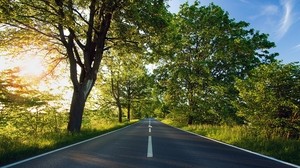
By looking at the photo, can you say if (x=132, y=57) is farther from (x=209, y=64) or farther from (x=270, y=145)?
(x=270, y=145)

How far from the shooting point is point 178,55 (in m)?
28.4

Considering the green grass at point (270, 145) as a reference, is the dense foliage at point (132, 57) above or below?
above

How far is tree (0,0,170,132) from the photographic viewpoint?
43.8 feet

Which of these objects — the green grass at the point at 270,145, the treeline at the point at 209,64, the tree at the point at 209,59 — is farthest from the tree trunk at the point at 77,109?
the tree at the point at 209,59

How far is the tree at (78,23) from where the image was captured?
1336cm

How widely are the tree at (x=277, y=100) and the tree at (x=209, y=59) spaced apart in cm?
1346

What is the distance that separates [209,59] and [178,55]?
310 centimetres

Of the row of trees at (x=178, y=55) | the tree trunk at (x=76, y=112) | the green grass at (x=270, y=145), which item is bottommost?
the green grass at (x=270, y=145)

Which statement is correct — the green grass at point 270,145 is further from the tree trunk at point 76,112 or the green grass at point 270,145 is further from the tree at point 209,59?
the tree at point 209,59

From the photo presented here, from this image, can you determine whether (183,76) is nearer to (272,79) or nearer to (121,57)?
(121,57)

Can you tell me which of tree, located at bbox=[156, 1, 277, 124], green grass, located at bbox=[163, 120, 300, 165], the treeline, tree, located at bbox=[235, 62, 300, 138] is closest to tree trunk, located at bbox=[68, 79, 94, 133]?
green grass, located at bbox=[163, 120, 300, 165]

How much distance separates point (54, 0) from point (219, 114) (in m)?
18.4

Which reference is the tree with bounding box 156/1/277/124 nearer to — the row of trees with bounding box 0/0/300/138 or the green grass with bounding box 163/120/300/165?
the row of trees with bounding box 0/0/300/138

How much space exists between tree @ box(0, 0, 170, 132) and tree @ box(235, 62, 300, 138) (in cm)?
620
